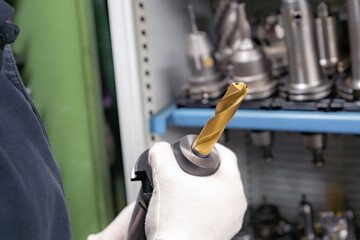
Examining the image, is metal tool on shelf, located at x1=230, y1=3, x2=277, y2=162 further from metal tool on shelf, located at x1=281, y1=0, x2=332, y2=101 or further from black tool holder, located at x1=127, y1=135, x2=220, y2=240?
black tool holder, located at x1=127, y1=135, x2=220, y2=240

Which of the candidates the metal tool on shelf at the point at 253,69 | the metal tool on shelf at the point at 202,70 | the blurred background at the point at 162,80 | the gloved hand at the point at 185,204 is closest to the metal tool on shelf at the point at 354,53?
the blurred background at the point at 162,80

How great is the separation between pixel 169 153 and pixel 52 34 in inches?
21.8

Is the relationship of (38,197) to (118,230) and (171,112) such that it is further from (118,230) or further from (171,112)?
(171,112)

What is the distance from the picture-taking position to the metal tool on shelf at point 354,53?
94 cm

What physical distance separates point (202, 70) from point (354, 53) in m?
0.35

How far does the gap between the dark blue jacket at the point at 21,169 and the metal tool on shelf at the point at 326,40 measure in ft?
2.37

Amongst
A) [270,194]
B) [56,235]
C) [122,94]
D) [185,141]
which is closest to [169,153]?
[185,141]

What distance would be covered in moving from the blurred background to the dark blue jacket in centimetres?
47

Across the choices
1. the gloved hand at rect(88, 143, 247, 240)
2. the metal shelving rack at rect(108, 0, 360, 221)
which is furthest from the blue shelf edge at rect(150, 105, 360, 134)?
the gloved hand at rect(88, 143, 247, 240)

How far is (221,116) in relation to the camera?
604 millimetres

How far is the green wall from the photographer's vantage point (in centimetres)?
107

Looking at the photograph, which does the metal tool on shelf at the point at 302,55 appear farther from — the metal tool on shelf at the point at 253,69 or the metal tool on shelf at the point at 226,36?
the metal tool on shelf at the point at 226,36

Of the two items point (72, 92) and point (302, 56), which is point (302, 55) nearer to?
point (302, 56)

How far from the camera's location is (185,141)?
677 mm
